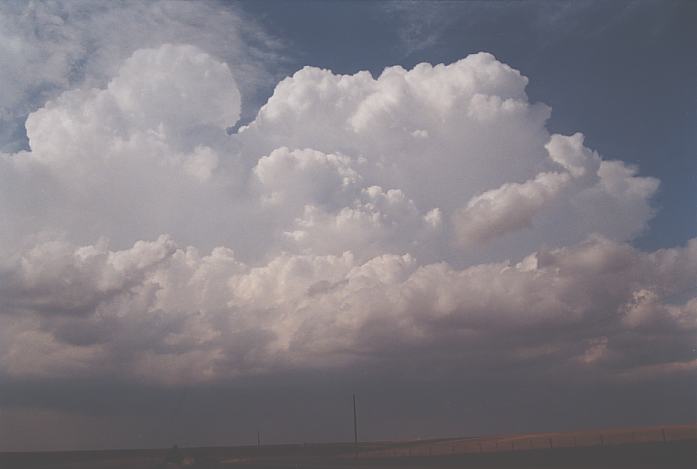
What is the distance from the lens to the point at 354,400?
118 m

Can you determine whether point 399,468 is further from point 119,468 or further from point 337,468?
point 119,468

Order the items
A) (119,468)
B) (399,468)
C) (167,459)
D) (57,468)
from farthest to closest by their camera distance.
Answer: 1. (57,468)
2. (119,468)
3. (399,468)
4. (167,459)

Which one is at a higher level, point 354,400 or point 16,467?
point 354,400

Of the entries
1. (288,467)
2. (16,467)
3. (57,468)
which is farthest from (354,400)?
(16,467)

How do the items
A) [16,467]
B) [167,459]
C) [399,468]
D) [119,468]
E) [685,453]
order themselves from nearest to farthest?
[685,453] → [167,459] → [399,468] → [119,468] → [16,467]

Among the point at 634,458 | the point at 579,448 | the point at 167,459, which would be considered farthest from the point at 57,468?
the point at 634,458

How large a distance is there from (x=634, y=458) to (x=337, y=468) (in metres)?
38.9

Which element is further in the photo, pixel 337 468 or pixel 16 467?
pixel 16 467

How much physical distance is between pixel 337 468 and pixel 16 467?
276 ft

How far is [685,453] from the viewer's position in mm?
66938

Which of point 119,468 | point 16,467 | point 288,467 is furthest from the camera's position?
point 16,467

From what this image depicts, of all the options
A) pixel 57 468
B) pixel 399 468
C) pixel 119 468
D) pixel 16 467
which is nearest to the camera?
pixel 399 468

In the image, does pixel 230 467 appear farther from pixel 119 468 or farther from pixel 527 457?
pixel 527 457

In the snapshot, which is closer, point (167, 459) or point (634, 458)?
point (634, 458)
